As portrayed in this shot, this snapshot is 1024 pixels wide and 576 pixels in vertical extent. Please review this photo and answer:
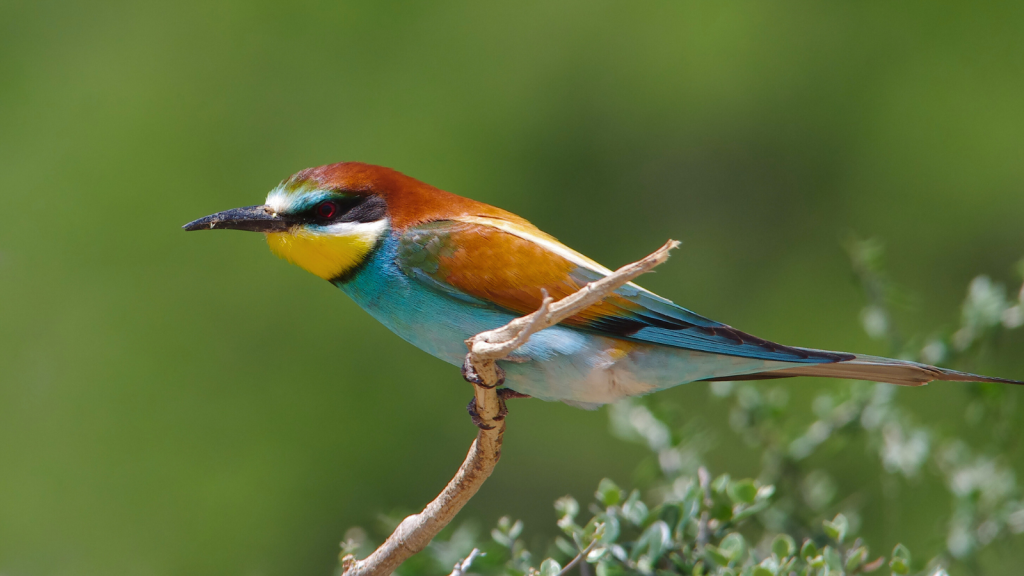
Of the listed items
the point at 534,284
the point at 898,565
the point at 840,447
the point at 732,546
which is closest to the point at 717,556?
the point at 732,546

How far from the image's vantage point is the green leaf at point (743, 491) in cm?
159

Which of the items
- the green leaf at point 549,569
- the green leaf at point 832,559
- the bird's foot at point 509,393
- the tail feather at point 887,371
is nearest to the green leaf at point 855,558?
the green leaf at point 832,559

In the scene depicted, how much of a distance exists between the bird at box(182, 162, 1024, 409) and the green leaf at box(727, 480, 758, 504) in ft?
0.72

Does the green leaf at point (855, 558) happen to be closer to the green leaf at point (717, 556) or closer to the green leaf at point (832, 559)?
the green leaf at point (832, 559)

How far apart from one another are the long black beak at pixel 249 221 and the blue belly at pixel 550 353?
198 mm

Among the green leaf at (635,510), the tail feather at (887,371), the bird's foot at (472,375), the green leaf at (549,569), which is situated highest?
the tail feather at (887,371)

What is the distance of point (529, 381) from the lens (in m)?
Result: 1.67

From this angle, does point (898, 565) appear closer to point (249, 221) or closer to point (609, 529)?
point (609, 529)

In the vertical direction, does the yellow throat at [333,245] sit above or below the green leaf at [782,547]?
above

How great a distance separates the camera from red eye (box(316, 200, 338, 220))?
1777mm

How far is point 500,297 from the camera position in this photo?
1680 millimetres

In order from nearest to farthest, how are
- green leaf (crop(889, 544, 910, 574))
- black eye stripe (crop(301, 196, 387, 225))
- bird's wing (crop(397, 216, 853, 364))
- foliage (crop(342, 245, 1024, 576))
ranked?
1. green leaf (crop(889, 544, 910, 574))
2. bird's wing (crop(397, 216, 853, 364))
3. black eye stripe (crop(301, 196, 387, 225))
4. foliage (crop(342, 245, 1024, 576))

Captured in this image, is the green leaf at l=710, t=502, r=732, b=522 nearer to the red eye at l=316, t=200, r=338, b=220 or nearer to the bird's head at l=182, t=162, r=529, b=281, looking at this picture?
the bird's head at l=182, t=162, r=529, b=281

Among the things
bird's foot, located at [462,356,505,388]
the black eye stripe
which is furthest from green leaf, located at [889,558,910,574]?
the black eye stripe
